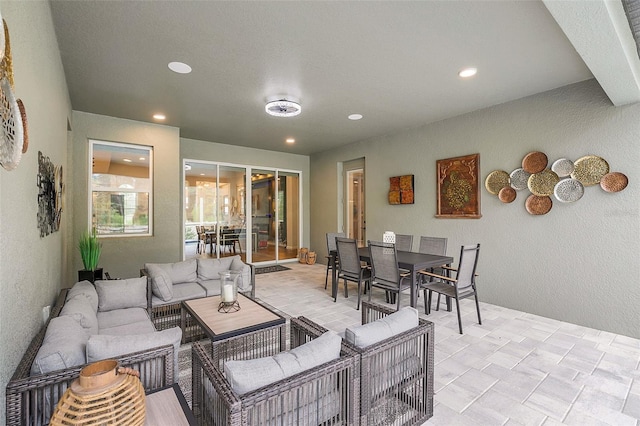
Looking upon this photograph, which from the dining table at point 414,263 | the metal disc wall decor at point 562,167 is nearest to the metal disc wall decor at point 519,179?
the metal disc wall decor at point 562,167

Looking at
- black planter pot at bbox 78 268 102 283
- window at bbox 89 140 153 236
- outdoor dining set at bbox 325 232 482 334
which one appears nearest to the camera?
outdoor dining set at bbox 325 232 482 334

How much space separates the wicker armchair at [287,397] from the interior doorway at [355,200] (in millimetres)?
5077

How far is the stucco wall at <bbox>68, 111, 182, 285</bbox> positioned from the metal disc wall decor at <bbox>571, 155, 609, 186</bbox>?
579cm

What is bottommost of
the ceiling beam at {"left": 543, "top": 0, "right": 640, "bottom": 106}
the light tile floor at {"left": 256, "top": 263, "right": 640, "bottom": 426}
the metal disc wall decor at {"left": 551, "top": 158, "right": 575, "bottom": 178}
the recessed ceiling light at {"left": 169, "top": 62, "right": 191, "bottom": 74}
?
the light tile floor at {"left": 256, "top": 263, "right": 640, "bottom": 426}

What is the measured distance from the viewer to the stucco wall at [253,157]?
20.5 ft

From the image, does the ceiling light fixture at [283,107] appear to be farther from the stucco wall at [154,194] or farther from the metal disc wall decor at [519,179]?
the metal disc wall decor at [519,179]

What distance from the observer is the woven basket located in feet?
3.27

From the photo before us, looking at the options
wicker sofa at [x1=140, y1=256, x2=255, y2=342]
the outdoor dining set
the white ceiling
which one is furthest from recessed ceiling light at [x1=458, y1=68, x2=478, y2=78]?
wicker sofa at [x1=140, y1=256, x2=255, y2=342]

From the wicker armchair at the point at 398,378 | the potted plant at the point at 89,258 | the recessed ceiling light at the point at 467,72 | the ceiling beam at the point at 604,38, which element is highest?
the recessed ceiling light at the point at 467,72

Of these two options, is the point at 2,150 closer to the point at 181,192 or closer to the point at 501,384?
the point at 501,384

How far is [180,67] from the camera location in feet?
10.1

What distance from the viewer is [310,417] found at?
1.35 meters

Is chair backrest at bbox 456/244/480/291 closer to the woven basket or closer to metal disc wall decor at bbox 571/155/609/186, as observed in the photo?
metal disc wall decor at bbox 571/155/609/186

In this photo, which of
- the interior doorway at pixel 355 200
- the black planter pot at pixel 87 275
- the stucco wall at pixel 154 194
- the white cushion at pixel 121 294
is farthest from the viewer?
the interior doorway at pixel 355 200
